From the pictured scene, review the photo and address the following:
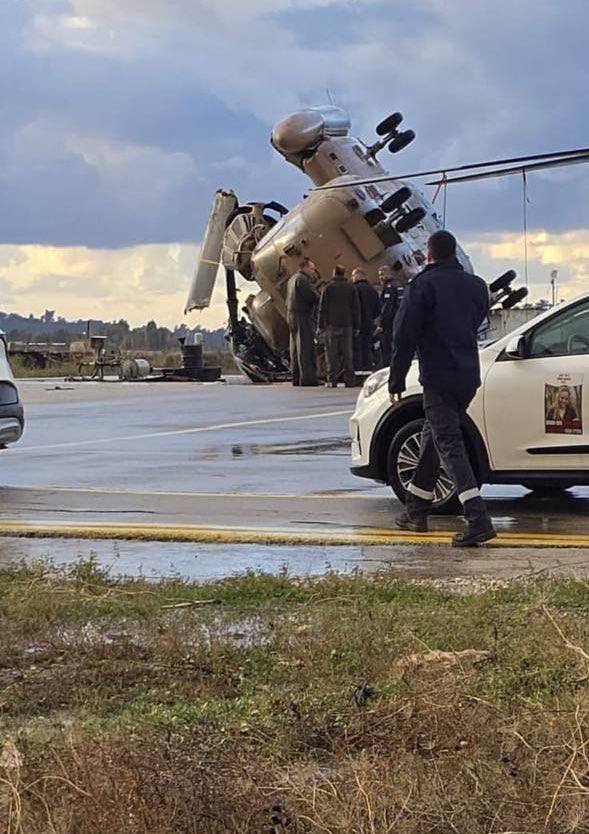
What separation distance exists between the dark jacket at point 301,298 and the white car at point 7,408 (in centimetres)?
1318

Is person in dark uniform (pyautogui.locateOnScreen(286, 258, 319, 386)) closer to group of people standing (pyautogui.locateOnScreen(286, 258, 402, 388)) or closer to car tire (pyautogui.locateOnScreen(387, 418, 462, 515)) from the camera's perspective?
group of people standing (pyautogui.locateOnScreen(286, 258, 402, 388))

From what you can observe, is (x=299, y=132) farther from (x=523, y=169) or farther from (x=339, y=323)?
(x=523, y=169)

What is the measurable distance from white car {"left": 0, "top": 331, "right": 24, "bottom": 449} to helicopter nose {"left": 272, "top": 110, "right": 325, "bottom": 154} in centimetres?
1531

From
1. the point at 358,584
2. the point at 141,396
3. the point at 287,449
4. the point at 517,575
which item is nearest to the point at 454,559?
the point at 517,575

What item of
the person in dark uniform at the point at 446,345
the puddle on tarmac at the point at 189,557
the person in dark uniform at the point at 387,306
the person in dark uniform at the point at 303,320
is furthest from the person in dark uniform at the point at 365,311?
the puddle on tarmac at the point at 189,557

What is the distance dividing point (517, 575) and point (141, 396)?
58.6 ft

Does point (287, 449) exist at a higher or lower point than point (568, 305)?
lower

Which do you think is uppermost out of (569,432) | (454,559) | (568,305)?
(568,305)

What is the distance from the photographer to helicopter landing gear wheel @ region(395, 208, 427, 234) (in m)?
26.4

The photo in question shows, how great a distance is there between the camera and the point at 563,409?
32.1 feet

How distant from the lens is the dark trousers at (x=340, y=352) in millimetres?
25047

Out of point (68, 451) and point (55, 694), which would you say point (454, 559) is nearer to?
point (55, 694)

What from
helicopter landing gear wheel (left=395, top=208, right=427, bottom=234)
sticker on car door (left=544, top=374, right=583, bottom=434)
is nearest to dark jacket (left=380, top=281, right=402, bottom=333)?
Result: helicopter landing gear wheel (left=395, top=208, right=427, bottom=234)

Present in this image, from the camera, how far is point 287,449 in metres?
14.7
